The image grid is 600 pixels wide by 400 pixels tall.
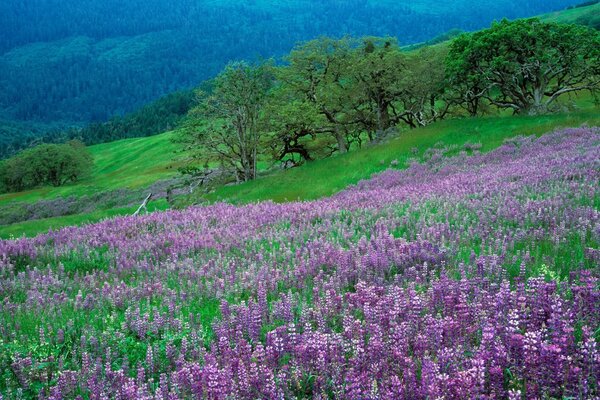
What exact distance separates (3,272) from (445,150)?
939 inches

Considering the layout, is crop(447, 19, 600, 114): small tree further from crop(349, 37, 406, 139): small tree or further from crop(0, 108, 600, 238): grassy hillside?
crop(0, 108, 600, 238): grassy hillside

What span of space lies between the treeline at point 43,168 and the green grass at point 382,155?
4310 inches

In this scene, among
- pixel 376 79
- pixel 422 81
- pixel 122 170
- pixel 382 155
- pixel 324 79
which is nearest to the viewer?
pixel 382 155

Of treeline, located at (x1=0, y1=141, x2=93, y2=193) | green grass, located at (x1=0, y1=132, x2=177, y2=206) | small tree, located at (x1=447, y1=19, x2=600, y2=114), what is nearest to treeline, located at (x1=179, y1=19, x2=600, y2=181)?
small tree, located at (x1=447, y1=19, x2=600, y2=114)

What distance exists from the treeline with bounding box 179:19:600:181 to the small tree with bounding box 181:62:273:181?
0.08 metres

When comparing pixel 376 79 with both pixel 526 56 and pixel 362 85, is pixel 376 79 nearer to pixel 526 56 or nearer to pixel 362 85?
pixel 362 85

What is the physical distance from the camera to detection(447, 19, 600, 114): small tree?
34062 millimetres

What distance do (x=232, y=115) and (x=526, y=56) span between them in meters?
22.7

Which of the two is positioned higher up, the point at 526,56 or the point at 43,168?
the point at 43,168

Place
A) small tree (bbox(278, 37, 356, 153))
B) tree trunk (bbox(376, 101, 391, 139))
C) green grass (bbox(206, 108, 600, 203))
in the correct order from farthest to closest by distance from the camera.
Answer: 1. tree trunk (bbox(376, 101, 391, 139))
2. small tree (bbox(278, 37, 356, 153))
3. green grass (bbox(206, 108, 600, 203))

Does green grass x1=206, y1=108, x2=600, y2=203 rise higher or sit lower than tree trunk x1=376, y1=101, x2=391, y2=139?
lower

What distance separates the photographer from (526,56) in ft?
116

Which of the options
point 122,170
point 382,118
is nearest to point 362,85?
point 382,118

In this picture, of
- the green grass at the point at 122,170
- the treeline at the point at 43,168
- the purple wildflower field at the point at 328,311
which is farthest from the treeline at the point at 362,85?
the treeline at the point at 43,168
